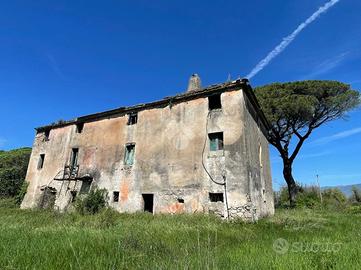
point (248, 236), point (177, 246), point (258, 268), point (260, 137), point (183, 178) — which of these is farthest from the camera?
point (260, 137)

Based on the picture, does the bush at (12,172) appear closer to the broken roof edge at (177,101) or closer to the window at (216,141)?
the broken roof edge at (177,101)

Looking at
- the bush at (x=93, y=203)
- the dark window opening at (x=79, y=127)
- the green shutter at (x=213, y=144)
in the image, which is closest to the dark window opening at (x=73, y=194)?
the bush at (x=93, y=203)

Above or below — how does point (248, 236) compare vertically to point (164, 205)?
below

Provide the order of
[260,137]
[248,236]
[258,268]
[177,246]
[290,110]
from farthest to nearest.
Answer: [290,110] < [260,137] < [248,236] < [177,246] < [258,268]

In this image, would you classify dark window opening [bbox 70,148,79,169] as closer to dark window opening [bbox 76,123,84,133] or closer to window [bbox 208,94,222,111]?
dark window opening [bbox 76,123,84,133]

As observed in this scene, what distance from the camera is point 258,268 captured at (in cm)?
440

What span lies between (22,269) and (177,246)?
10.9 feet

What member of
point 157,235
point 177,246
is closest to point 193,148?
point 157,235

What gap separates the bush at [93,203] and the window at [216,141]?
7.61 m

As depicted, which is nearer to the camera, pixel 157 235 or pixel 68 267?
pixel 68 267

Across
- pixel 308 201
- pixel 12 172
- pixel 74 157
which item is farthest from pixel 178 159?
pixel 12 172

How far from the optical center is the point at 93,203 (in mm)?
16047

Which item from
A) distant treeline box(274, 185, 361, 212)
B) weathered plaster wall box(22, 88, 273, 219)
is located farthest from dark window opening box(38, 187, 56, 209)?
distant treeline box(274, 185, 361, 212)

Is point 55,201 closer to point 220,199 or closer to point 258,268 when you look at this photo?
point 220,199
